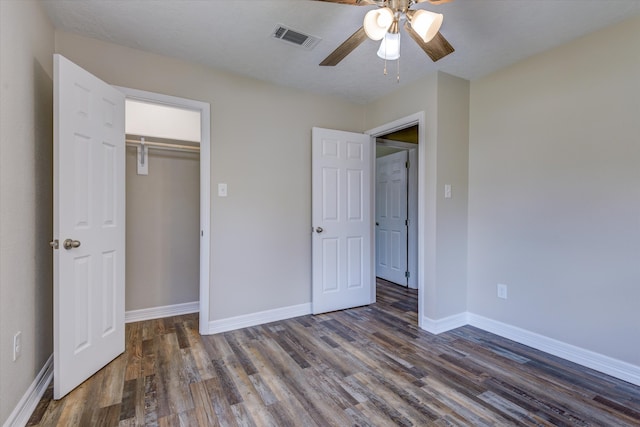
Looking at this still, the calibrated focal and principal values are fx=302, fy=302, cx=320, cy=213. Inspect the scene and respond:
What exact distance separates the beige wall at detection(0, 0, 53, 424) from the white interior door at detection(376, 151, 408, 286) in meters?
3.92

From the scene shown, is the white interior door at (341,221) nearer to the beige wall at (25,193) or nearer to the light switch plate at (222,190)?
the light switch plate at (222,190)

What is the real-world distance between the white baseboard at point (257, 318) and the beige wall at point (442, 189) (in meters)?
1.29

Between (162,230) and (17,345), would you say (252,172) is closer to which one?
(162,230)

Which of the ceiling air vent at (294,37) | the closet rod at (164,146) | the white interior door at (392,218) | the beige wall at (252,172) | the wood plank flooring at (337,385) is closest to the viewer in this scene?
the wood plank flooring at (337,385)

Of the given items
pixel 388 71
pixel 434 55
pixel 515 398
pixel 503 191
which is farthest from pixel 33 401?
pixel 503 191

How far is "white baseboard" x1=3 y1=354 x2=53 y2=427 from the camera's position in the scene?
4.98ft

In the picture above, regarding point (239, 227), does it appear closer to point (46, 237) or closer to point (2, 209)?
point (46, 237)

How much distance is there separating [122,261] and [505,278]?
326 cm

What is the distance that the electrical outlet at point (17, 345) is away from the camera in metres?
1.55

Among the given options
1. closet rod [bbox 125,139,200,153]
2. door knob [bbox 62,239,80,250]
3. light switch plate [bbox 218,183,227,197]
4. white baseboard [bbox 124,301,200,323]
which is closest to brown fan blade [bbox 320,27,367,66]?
light switch plate [bbox 218,183,227,197]

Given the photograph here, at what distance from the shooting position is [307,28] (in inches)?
85.1

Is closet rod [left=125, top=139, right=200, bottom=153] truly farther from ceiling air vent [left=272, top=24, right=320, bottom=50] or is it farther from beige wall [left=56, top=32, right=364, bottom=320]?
ceiling air vent [left=272, top=24, right=320, bottom=50]

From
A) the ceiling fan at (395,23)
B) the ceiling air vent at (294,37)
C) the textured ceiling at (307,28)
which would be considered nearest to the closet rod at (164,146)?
the textured ceiling at (307,28)

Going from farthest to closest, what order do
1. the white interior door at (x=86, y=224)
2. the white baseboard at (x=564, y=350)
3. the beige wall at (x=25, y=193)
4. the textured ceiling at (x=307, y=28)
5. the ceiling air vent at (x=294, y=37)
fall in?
the ceiling air vent at (x=294, y=37) → the white baseboard at (x=564, y=350) → the textured ceiling at (x=307, y=28) → the white interior door at (x=86, y=224) → the beige wall at (x=25, y=193)
